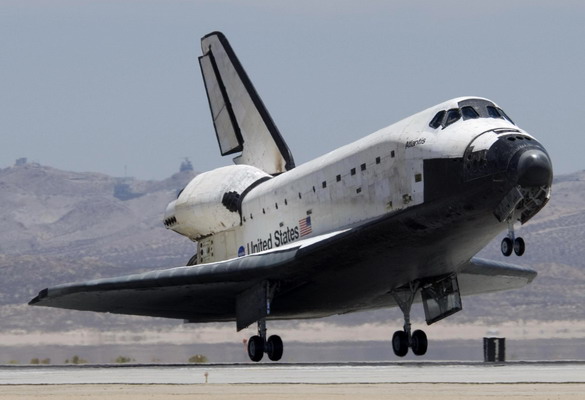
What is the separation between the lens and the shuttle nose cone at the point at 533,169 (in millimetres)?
25672

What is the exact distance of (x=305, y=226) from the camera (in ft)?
105

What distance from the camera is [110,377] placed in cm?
3097

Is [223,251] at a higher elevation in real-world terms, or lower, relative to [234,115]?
lower

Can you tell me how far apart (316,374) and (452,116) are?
681 centimetres

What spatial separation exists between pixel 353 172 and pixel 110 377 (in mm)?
6892

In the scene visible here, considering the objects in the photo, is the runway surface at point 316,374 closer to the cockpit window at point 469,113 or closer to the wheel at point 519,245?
the wheel at point 519,245

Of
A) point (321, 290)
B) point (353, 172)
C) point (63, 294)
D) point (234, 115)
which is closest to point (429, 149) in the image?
point (353, 172)

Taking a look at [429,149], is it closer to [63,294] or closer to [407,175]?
[407,175]

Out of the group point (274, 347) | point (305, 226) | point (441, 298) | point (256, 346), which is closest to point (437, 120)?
point (305, 226)

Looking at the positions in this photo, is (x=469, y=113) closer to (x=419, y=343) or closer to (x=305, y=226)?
(x=305, y=226)

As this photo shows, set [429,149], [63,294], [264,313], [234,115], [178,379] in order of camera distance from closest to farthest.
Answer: [429,149] → [178,379] → [264,313] → [63,294] → [234,115]

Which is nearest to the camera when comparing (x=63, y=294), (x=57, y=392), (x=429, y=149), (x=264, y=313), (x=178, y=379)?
(x=57, y=392)

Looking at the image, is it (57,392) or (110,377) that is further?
(110,377)

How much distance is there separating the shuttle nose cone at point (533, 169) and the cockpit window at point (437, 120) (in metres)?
2.63
